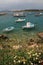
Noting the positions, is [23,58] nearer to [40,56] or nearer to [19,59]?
[19,59]

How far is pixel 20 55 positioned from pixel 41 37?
467 centimetres

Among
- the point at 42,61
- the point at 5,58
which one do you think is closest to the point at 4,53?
the point at 5,58

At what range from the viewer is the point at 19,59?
626cm

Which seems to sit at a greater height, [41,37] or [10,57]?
[10,57]

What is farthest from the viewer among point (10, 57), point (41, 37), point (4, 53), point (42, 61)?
point (41, 37)

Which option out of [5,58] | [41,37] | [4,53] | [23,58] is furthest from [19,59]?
[41,37]

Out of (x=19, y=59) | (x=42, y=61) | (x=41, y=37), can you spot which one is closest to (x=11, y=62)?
(x=19, y=59)

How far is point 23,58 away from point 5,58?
0.71m

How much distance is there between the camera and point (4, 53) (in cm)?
730

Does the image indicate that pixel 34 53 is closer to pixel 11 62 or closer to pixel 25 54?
pixel 25 54

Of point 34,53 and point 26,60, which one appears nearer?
point 26,60

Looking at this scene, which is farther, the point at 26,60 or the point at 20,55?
the point at 20,55

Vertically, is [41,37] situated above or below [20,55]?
below

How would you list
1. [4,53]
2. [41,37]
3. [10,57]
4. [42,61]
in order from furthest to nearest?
1. [41,37]
2. [4,53]
3. [10,57]
4. [42,61]
